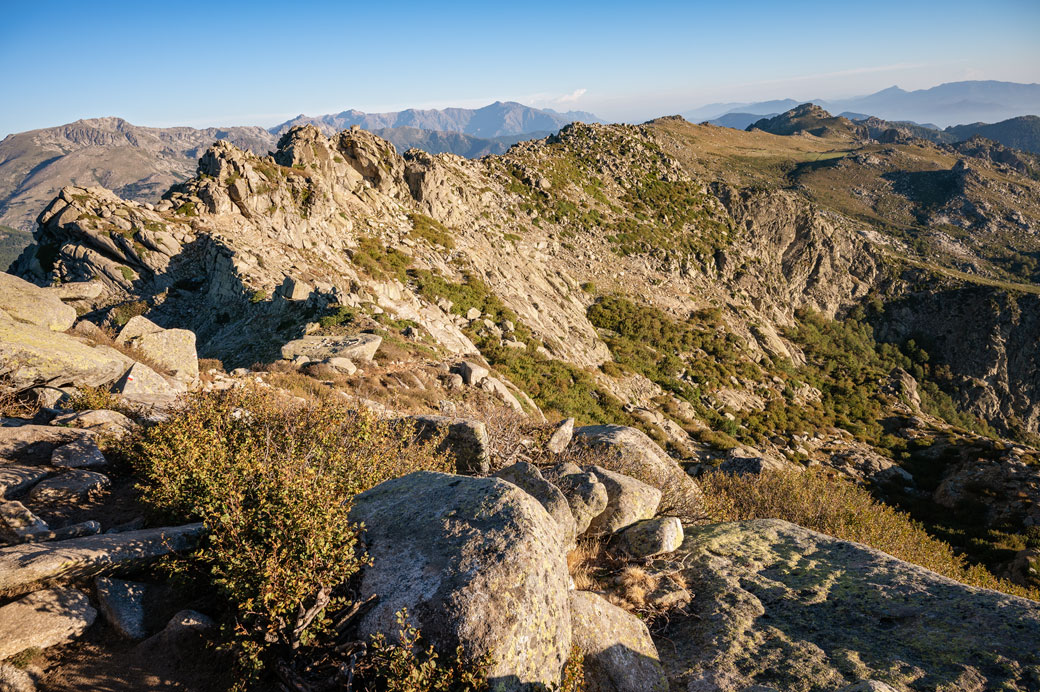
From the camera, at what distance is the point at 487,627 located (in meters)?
4.54

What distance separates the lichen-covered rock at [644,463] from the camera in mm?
10086

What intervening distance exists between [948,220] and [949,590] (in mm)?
175020

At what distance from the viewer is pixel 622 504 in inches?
334

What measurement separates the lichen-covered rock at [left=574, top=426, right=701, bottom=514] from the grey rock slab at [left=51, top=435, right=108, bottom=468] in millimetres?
9935

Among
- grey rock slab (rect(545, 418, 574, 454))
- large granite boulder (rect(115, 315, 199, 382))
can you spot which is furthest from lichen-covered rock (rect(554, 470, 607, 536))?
large granite boulder (rect(115, 315, 199, 382))

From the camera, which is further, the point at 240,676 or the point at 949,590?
the point at 949,590

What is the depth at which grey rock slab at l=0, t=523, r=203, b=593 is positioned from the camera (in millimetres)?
4727

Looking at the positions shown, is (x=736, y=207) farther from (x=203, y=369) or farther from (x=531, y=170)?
(x=203, y=369)

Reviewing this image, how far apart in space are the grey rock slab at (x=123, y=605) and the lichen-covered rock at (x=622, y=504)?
6393 mm

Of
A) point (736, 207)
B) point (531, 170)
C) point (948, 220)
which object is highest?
point (531, 170)

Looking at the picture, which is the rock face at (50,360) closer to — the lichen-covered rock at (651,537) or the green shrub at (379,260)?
the lichen-covered rock at (651,537)

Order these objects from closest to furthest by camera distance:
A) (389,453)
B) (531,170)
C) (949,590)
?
(949,590) → (389,453) → (531,170)

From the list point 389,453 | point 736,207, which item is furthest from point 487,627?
point 736,207

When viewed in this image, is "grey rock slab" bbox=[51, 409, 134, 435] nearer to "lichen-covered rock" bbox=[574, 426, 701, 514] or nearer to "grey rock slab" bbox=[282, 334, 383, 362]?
"grey rock slab" bbox=[282, 334, 383, 362]
